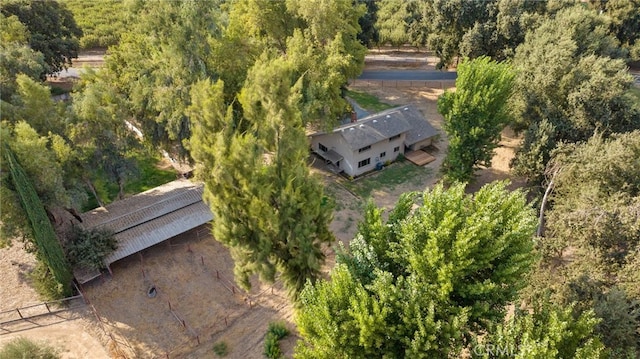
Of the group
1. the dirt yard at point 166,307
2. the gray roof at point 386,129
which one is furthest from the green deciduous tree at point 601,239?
the gray roof at point 386,129

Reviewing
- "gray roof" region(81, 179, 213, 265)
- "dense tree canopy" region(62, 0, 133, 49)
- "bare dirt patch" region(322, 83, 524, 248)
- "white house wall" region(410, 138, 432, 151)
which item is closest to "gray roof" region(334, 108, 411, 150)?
"white house wall" region(410, 138, 432, 151)

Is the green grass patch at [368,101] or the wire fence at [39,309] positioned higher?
the green grass patch at [368,101]

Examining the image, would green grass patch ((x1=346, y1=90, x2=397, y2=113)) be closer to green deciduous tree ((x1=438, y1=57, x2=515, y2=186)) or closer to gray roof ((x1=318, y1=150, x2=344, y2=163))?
gray roof ((x1=318, y1=150, x2=344, y2=163))

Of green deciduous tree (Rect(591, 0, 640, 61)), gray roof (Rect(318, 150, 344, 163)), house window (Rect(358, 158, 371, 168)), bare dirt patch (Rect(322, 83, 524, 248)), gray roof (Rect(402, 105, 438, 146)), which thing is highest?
green deciduous tree (Rect(591, 0, 640, 61))

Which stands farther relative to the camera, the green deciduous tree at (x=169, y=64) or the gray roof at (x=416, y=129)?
Result: the gray roof at (x=416, y=129)

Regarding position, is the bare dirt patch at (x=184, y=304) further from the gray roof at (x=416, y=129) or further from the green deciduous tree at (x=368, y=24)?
the green deciduous tree at (x=368, y=24)

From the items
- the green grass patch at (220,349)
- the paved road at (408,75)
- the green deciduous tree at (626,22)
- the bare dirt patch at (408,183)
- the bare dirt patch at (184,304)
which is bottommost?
the green grass patch at (220,349)
